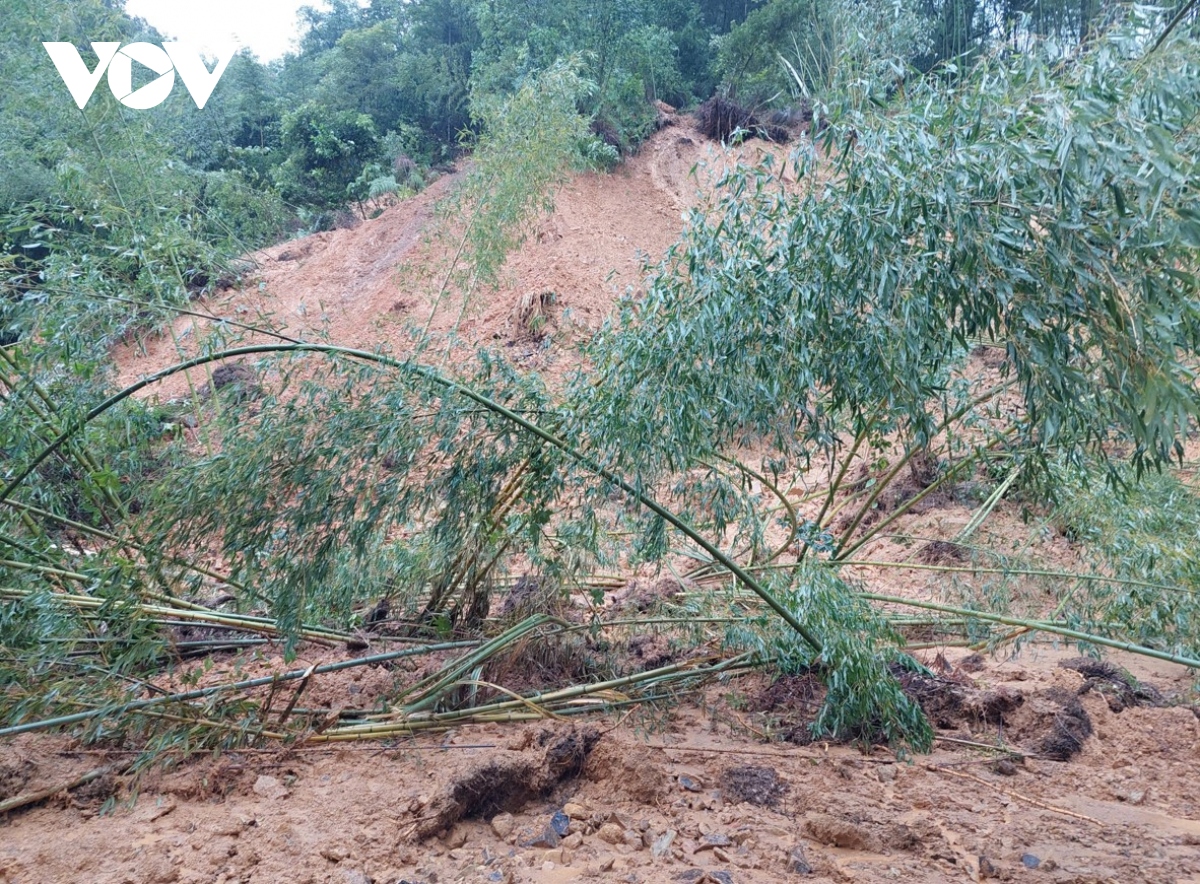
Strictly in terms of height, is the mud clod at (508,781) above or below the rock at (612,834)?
above

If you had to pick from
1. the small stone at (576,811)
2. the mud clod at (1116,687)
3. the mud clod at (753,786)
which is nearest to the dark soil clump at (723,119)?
the mud clod at (1116,687)

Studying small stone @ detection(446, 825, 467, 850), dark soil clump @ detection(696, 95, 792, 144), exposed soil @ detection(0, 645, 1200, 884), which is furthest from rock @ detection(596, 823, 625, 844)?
dark soil clump @ detection(696, 95, 792, 144)

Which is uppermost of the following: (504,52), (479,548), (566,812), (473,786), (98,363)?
(504,52)

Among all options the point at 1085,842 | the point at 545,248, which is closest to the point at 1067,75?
the point at 1085,842

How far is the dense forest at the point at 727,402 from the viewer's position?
7.73ft

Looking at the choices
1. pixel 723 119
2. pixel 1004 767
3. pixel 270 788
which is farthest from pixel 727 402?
pixel 723 119

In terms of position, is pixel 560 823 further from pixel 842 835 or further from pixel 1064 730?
pixel 1064 730

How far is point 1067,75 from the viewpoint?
2.49 meters

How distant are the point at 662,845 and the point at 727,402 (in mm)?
1536

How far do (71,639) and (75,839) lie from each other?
84cm

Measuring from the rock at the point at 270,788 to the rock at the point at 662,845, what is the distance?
1.38 meters

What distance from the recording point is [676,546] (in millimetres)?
5484

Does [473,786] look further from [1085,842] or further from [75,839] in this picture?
[1085,842]

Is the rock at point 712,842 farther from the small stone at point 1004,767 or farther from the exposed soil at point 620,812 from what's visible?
the small stone at point 1004,767
